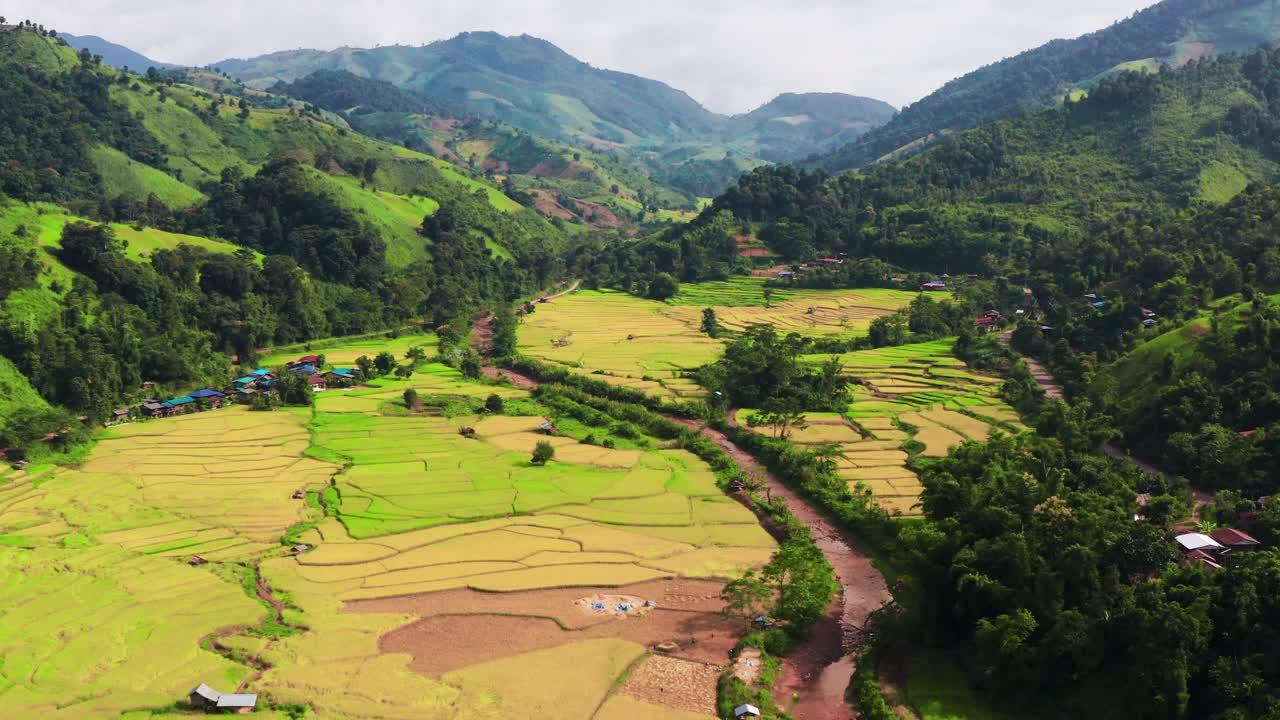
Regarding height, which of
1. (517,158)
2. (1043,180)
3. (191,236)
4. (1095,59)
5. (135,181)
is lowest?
(1043,180)

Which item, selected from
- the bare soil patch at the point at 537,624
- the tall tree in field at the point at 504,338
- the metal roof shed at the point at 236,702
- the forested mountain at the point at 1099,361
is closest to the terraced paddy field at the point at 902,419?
the forested mountain at the point at 1099,361

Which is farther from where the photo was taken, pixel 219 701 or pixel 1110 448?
pixel 1110 448

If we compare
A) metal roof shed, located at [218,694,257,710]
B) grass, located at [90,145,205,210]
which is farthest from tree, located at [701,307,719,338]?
grass, located at [90,145,205,210]

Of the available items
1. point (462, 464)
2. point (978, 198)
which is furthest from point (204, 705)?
point (978, 198)

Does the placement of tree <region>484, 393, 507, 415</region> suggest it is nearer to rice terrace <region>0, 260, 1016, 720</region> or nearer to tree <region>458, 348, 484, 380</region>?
rice terrace <region>0, 260, 1016, 720</region>

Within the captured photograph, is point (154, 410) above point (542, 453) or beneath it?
above

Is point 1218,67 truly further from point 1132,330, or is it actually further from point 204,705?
point 204,705

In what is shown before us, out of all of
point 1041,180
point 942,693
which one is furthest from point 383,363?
point 1041,180

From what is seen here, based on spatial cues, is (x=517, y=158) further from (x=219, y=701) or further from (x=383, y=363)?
(x=219, y=701)
